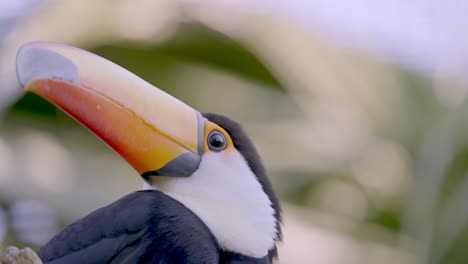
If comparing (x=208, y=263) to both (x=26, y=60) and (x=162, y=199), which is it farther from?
(x=26, y=60)

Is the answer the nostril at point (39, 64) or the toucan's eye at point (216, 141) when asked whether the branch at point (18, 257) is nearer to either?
the nostril at point (39, 64)

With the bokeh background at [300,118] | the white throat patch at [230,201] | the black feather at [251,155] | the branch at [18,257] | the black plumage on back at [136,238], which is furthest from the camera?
the bokeh background at [300,118]

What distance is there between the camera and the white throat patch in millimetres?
3729

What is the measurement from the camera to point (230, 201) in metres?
3.81

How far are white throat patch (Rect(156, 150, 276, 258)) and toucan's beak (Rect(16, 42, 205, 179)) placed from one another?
0.06 meters

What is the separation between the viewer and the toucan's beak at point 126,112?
3.52m

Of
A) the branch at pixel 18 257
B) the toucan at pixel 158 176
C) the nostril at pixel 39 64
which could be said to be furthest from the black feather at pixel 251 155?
the branch at pixel 18 257

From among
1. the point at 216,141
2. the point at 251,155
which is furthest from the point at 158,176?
the point at 251,155

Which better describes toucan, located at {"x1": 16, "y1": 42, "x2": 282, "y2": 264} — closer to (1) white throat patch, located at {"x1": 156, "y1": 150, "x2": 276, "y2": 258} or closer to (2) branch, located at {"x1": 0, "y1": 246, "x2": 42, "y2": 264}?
(1) white throat patch, located at {"x1": 156, "y1": 150, "x2": 276, "y2": 258}

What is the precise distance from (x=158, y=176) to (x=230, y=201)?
11.5 inches

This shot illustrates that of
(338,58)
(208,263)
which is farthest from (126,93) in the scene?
(338,58)

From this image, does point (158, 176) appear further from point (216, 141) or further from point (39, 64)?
point (39, 64)

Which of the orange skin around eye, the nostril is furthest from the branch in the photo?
the orange skin around eye

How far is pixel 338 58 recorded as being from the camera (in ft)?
26.8
